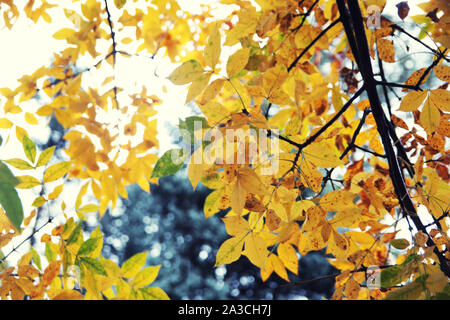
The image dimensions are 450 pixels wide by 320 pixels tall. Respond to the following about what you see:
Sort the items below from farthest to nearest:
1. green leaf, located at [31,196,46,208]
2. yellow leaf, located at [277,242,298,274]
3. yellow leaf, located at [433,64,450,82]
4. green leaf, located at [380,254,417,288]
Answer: green leaf, located at [31,196,46,208]
yellow leaf, located at [277,242,298,274]
yellow leaf, located at [433,64,450,82]
green leaf, located at [380,254,417,288]

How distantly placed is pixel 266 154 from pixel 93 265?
365mm

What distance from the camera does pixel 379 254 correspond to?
82cm

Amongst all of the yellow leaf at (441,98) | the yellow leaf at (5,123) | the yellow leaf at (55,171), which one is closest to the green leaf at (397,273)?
the yellow leaf at (441,98)

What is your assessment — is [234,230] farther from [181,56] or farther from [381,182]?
[181,56]

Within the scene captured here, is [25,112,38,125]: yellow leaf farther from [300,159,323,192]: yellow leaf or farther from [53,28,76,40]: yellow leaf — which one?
[300,159,323,192]: yellow leaf

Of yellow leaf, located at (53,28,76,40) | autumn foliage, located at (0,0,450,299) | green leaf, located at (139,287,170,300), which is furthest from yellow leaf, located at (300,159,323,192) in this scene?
yellow leaf, located at (53,28,76,40)

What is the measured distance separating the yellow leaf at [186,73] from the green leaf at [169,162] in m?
0.10

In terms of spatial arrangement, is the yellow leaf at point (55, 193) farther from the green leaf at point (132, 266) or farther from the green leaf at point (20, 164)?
the green leaf at point (132, 266)

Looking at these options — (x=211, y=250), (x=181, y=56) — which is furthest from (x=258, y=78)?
(x=211, y=250)

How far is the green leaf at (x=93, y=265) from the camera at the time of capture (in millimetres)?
562

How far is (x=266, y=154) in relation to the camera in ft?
1.73

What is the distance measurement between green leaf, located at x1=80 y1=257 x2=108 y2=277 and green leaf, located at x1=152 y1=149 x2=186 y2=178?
233mm

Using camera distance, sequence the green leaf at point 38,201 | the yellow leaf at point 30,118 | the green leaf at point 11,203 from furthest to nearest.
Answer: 1. the yellow leaf at point 30,118
2. the green leaf at point 38,201
3. the green leaf at point 11,203

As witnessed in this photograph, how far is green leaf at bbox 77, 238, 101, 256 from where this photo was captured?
0.56 meters
